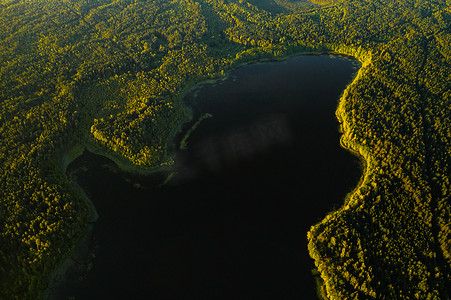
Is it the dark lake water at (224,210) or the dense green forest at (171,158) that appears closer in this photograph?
the dense green forest at (171,158)

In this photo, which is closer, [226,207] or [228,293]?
[228,293]

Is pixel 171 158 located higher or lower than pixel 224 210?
higher

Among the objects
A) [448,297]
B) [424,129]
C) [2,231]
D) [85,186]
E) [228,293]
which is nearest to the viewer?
[448,297]

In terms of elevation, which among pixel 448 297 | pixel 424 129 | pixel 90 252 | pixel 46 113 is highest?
pixel 46 113

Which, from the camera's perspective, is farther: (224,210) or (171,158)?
(171,158)

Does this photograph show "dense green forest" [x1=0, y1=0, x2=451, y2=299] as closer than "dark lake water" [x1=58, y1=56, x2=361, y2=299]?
Yes

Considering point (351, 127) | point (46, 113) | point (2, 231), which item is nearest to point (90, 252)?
point (2, 231)

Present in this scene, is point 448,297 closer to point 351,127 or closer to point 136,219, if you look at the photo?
point 351,127

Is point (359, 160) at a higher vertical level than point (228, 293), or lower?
higher
